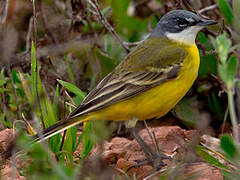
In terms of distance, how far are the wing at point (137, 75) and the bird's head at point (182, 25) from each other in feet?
0.55

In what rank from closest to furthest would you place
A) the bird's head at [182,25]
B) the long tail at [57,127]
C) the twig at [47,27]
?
the long tail at [57,127] → the bird's head at [182,25] → the twig at [47,27]

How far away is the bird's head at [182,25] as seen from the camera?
14.7 feet

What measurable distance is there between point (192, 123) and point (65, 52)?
5.69 ft

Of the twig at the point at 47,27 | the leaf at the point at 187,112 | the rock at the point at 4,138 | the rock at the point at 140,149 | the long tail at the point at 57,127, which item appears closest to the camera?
the long tail at the point at 57,127

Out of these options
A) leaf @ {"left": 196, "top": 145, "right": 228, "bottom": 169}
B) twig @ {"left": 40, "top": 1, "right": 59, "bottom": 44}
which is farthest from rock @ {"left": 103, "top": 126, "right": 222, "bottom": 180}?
twig @ {"left": 40, "top": 1, "right": 59, "bottom": 44}

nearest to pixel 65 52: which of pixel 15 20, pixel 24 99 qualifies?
pixel 24 99

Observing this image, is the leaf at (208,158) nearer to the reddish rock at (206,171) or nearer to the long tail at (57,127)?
the reddish rock at (206,171)

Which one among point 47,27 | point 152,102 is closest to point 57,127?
point 152,102

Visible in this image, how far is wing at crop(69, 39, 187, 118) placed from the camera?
3932mm

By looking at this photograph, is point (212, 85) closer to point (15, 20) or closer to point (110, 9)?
point (110, 9)

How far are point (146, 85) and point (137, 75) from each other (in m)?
0.16

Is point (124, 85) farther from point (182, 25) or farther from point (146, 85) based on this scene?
point (182, 25)

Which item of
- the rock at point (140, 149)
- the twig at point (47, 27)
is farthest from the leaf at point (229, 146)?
the twig at point (47, 27)

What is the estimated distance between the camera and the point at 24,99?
5035mm
